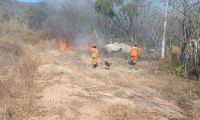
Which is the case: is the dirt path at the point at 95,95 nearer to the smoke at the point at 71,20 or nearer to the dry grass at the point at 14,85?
the dry grass at the point at 14,85

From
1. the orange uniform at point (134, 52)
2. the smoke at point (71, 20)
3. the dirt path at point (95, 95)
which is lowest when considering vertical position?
the dirt path at point (95, 95)

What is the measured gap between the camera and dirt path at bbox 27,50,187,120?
47.0ft

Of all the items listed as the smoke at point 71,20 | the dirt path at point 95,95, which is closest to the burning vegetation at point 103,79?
the dirt path at point 95,95

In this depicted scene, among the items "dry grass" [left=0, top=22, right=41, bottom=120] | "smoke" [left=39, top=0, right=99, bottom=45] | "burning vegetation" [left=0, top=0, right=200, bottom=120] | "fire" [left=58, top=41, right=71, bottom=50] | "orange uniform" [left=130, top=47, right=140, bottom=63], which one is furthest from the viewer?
"smoke" [left=39, top=0, right=99, bottom=45]

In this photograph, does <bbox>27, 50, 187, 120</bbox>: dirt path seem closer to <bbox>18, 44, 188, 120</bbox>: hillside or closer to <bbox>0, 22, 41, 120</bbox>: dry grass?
<bbox>18, 44, 188, 120</bbox>: hillside

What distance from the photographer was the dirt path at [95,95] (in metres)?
14.3

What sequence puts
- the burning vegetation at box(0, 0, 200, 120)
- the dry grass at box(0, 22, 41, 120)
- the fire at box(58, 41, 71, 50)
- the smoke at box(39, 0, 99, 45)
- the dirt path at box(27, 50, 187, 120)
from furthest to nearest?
the smoke at box(39, 0, 99, 45)
the fire at box(58, 41, 71, 50)
the burning vegetation at box(0, 0, 200, 120)
the dirt path at box(27, 50, 187, 120)
the dry grass at box(0, 22, 41, 120)

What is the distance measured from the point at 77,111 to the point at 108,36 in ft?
127

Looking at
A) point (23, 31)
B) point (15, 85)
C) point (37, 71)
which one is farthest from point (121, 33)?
point (15, 85)

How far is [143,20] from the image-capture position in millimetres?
47312

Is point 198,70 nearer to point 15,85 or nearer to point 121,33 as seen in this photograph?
point 15,85

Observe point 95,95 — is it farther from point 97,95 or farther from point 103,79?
point 103,79

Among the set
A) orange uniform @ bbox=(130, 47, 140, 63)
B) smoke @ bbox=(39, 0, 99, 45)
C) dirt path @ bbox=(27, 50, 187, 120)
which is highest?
smoke @ bbox=(39, 0, 99, 45)

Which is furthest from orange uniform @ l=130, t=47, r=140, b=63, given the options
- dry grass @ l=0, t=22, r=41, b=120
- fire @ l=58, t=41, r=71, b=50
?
fire @ l=58, t=41, r=71, b=50
